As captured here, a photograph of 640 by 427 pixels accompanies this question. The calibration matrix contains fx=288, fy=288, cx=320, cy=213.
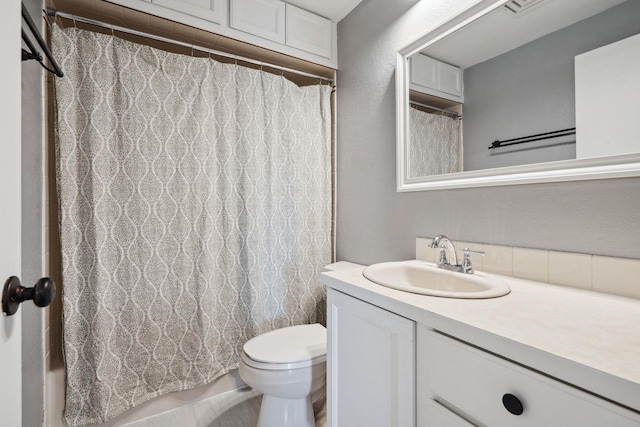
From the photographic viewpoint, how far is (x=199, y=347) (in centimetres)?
160

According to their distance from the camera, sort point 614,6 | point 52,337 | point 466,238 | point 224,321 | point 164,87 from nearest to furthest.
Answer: point 614,6, point 466,238, point 52,337, point 164,87, point 224,321

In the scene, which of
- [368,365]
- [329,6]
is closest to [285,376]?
[368,365]

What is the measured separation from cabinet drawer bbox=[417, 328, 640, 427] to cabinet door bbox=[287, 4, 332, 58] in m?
1.81

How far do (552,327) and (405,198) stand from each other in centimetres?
97

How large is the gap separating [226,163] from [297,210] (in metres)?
0.53

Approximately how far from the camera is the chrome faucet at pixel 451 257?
1106mm

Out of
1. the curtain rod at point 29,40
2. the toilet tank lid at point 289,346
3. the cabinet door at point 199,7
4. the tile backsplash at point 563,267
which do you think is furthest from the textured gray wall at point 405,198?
the curtain rod at point 29,40

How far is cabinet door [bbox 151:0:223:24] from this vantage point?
1.44 meters

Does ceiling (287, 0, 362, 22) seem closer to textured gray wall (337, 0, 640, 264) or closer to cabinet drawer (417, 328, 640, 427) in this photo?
textured gray wall (337, 0, 640, 264)

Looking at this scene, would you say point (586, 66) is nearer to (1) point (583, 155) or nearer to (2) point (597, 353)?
(1) point (583, 155)

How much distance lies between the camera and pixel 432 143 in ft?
4.61

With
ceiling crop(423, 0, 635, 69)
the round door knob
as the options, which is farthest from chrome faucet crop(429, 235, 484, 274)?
the round door knob

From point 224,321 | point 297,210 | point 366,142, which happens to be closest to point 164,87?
point 297,210

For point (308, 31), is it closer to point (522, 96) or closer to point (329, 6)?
point (329, 6)
